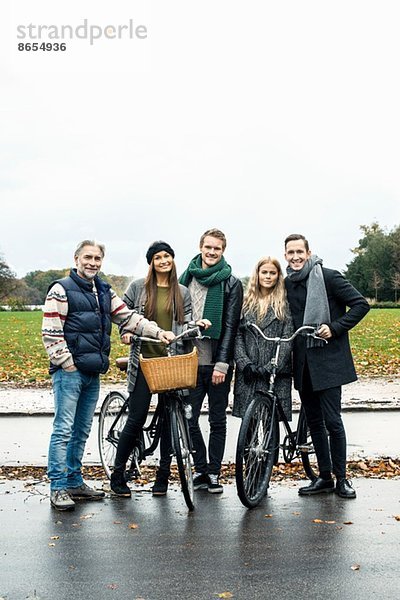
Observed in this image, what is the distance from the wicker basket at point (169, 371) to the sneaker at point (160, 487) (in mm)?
978

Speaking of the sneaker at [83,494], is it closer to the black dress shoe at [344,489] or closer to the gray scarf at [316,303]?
the black dress shoe at [344,489]

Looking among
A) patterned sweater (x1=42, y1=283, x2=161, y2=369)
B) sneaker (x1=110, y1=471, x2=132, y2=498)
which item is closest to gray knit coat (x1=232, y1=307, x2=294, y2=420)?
sneaker (x1=110, y1=471, x2=132, y2=498)

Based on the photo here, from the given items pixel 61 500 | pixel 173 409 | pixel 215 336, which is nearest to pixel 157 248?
pixel 215 336

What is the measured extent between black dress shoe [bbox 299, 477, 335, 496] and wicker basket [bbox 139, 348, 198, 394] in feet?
4.65

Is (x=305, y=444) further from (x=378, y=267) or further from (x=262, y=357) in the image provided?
(x=378, y=267)

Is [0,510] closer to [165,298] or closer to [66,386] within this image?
[66,386]

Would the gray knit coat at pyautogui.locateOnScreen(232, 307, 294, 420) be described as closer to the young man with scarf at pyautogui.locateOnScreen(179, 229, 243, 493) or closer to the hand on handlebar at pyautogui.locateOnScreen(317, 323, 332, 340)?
the young man with scarf at pyautogui.locateOnScreen(179, 229, 243, 493)

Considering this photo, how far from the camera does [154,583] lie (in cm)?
490

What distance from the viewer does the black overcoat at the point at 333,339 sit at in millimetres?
7148

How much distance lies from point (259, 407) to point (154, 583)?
7.53 feet

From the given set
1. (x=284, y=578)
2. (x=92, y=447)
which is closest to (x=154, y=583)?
(x=284, y=578)

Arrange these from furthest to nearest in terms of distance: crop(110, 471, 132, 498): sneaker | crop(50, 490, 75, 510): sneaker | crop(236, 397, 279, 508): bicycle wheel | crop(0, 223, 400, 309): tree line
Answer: crop(0, 223, 400, 309): tree line, crop(110, 471, 132, 498): sneaker, crop(50, 490, 75, 510): sneaker, crop(236, 397, 279, 508): bicycle wheel

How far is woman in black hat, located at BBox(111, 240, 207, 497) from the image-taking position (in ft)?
23.4

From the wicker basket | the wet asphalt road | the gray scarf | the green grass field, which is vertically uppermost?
the gray scarf
